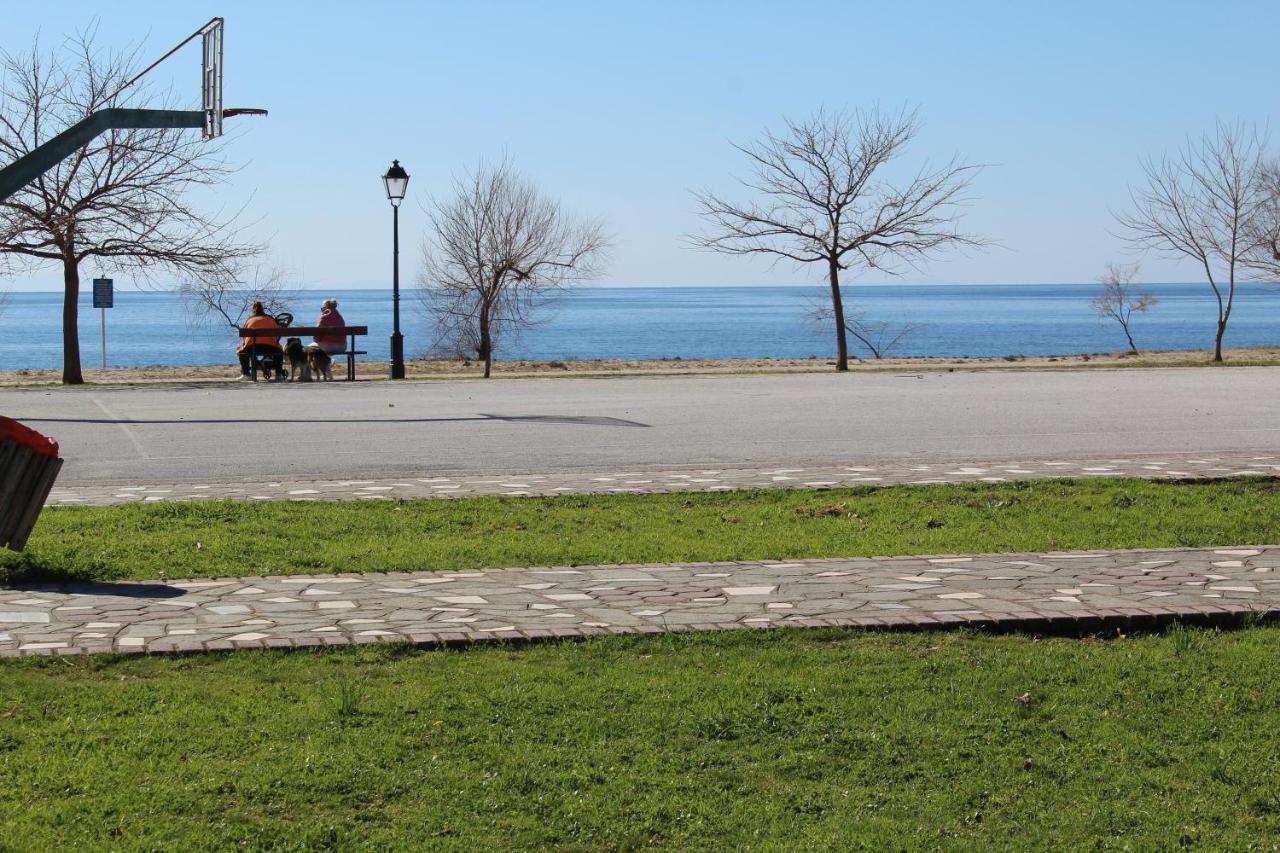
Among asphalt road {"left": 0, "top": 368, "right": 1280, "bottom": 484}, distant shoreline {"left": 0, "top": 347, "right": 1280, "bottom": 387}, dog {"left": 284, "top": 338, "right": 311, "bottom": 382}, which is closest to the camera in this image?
asphalt road {"left": 0, "top": 368, "right": 1280, "bottom": 484}

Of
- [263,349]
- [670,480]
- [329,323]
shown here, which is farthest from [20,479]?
[329,323]

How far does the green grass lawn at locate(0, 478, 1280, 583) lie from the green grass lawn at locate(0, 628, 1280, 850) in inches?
81.5

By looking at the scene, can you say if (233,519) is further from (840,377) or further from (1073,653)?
(840,377)

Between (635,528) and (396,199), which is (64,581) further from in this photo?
(396,199)

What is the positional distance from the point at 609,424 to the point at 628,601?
929cm

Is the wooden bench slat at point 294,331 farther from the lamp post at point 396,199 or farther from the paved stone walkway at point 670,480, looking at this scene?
the paved stone walkway at point 670,480

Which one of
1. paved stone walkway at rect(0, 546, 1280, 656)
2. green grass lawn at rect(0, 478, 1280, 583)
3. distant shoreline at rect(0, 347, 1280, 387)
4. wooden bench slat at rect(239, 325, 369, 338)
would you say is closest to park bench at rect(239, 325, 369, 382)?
wooden bench slat at rect(239, 325, 369, 338)

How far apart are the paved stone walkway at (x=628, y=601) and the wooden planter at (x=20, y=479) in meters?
0.33

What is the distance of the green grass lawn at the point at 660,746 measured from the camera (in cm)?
433

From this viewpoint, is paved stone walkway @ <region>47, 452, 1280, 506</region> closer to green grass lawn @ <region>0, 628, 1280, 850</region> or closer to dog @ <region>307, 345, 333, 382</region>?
green grass lawn @ <region>0, 628, 1280, 850</region>

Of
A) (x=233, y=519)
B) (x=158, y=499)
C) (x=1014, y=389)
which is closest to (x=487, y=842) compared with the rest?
(x=233, y=519)

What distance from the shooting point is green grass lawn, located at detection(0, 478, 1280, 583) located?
816cm

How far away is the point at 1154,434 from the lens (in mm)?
15055

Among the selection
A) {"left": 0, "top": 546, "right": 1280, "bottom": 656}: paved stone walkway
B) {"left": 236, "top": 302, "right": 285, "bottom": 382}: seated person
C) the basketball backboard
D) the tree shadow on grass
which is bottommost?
{"left": 0, "top": 546, "right": 1280, "bottom": 656}: paved stone walkway
